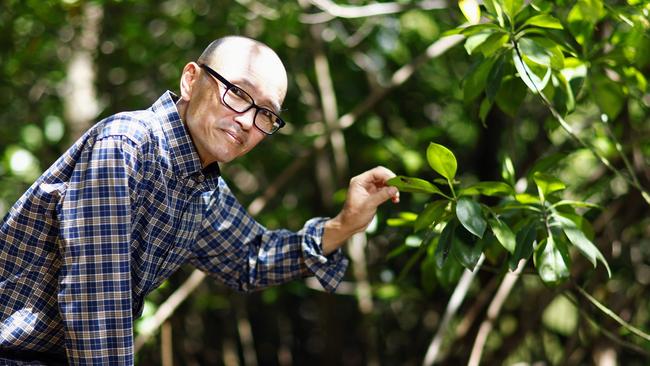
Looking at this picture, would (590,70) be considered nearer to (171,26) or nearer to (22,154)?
(22,154)

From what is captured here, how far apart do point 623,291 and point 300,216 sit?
4.11 ft

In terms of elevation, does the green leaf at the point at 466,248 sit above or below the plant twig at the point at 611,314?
above

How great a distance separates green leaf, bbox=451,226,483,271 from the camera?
68.6 inches

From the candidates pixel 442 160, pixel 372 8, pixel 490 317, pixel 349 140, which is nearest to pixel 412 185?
pixel 442 160

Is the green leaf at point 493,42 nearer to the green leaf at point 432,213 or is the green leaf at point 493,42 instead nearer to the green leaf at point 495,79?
the green leaf at point 495,79

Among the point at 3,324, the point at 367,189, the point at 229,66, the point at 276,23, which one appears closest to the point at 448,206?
the point at 367,189

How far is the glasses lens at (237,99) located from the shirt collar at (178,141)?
105 millimetres

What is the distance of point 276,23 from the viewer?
3.08 metres

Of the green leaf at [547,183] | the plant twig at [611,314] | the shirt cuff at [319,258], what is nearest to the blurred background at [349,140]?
the plant twig at [611,314]

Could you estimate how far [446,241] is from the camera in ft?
5.89

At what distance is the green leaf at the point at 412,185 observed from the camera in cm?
173

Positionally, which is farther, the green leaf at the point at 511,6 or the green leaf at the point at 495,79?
the green leaf at the point at 495,79

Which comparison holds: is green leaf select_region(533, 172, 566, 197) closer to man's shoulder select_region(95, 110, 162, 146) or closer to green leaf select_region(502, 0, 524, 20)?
green leaf select_region(502, 0, 524, 20)

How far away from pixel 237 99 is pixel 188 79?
0.40 ft
